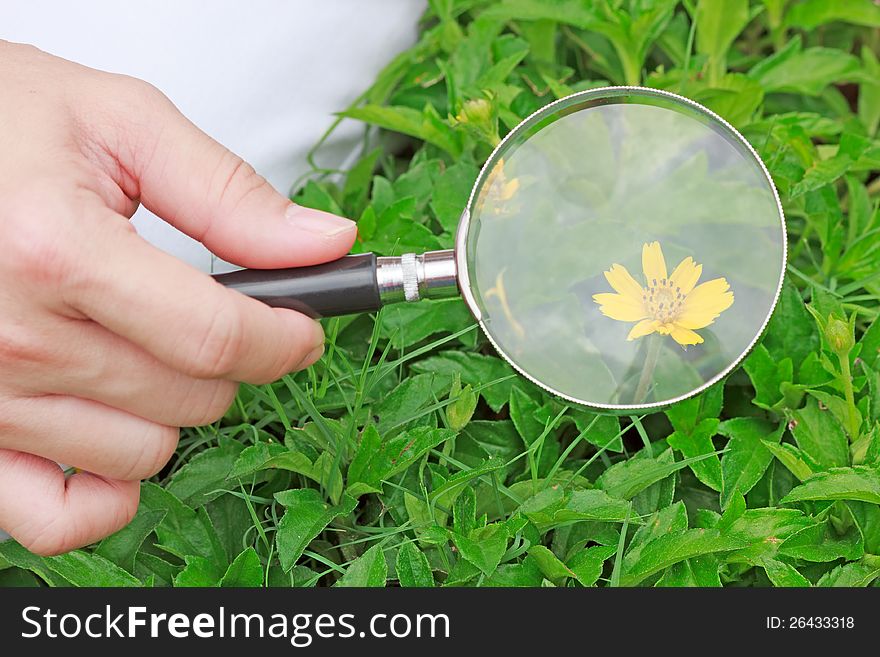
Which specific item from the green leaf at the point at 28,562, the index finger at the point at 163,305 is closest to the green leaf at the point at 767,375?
the index finger at the point at 163,305

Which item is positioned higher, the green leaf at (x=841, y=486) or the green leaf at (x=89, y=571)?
the green leaf at (x=841, y=486)

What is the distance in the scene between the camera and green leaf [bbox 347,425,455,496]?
112 cm

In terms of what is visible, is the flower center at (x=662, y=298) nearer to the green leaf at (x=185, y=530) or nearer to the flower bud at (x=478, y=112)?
the flower bud at (x=478, y=112)

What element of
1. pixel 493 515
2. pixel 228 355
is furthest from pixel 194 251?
pixel 493 515

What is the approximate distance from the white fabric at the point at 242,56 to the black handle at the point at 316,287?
0.34 m

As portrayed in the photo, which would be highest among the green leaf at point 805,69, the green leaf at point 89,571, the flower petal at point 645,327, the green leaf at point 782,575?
the green leaf at point 805,69

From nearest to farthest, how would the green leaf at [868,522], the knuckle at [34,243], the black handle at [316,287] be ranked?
1. the knuckle at [34,243]
2. the black handle at [316,287]
3. the green leaf at [868,522]

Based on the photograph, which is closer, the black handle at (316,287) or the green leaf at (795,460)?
the black handle at (316,287)

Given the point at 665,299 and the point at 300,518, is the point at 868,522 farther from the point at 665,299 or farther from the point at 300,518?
the point at 300,518

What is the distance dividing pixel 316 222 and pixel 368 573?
0.40m

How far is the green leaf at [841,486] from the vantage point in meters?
1.06

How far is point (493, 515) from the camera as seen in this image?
1177 millimetres

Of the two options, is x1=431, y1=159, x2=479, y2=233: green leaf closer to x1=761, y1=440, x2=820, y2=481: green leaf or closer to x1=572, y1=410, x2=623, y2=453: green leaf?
x1=572, y1=410, x2=623, y2=453: green leaf
